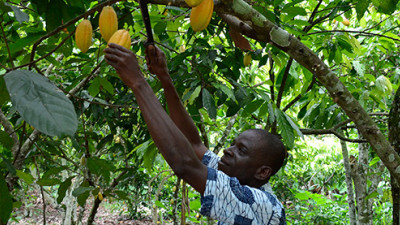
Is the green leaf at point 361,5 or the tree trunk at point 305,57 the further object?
the green leaf at point 361,5

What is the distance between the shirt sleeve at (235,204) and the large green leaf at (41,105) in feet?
2.05

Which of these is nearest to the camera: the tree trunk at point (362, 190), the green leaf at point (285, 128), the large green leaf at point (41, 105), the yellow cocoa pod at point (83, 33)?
the large green leaf at point (41, 105)

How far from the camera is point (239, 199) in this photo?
1.18 meters

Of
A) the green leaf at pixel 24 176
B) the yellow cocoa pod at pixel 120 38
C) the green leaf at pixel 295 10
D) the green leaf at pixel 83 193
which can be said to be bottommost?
the green leaf at pixel 24 176

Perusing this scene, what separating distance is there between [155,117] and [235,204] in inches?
15.0

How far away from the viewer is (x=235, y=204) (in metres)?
1.17

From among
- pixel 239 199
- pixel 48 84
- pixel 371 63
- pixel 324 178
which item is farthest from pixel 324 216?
pixel 48 84

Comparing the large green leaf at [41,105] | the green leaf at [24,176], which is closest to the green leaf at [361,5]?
the large green leaf at [41,105]

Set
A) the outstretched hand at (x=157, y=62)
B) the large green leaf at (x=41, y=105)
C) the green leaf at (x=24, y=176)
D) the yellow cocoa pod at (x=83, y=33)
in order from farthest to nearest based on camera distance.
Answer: the green leaf at (x=24, y=176) < the outstretched hand at (x=157, y=62) < the yellow cocoa pod at (x=83, y=33) < the large green leaf at (x=41, y=105)

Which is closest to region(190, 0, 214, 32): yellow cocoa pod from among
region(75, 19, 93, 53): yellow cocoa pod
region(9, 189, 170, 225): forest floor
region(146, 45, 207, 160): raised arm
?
region(146, 45, 207, 160): raised arm

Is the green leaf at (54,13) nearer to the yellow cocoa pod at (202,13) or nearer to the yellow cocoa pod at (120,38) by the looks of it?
the yellow cocoa pod at (120,38)

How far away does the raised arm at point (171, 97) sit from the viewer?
3.93 ft

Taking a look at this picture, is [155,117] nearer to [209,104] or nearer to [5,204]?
[5,204]

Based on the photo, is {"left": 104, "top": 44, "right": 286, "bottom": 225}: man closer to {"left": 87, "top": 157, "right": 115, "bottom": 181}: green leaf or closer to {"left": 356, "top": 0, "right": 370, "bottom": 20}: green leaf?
{"left": 87, "top": 157, "right": 115, "bottom": 181}: green leaf
